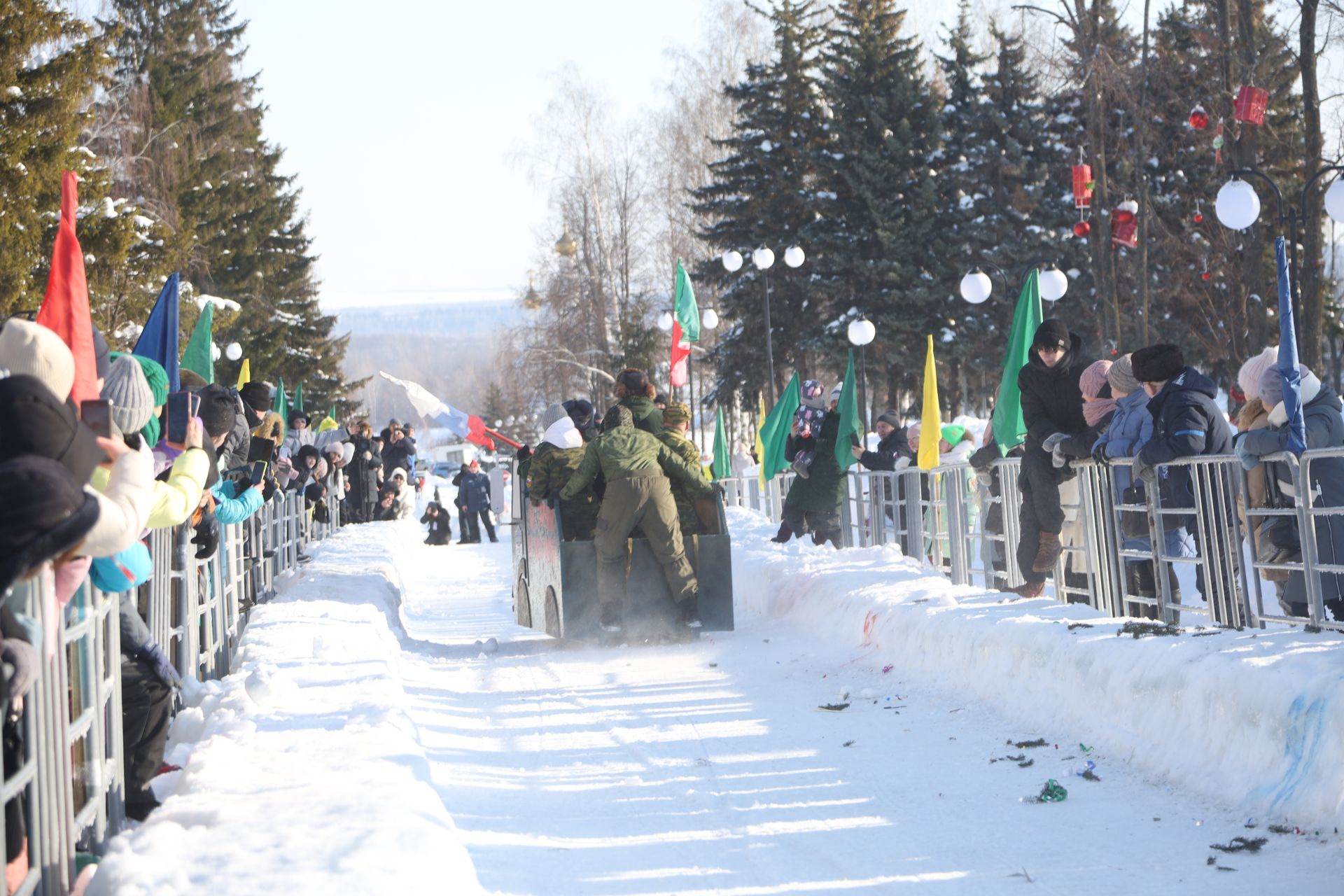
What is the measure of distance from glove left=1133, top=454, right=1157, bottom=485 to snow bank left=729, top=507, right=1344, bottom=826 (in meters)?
0.80

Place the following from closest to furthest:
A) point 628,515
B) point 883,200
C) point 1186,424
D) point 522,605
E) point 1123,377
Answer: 1. point 1186,424
2. point 1123,377
3. point 628,515
4. point 522,605
5. point 883,200

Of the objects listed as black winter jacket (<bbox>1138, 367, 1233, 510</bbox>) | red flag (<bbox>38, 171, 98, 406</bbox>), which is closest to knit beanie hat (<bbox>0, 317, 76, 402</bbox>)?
red flag (<bbox>38, 171, 98, 406</bbox>)

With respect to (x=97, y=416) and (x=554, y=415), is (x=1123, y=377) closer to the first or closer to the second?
(x=554, y=415)

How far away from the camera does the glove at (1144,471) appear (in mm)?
7453

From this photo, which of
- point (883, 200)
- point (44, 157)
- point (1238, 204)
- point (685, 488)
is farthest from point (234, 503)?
point (883, 200)

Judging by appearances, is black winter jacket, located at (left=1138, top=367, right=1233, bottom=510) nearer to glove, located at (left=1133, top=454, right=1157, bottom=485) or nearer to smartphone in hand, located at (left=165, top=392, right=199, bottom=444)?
glove, located at (left=1133, top=454, right=1157, bottom=485)

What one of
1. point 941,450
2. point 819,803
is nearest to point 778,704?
point 819,803

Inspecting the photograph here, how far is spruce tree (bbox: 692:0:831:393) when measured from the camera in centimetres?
3878

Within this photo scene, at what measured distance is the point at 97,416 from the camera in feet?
11.6

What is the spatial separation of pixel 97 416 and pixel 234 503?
129 inches

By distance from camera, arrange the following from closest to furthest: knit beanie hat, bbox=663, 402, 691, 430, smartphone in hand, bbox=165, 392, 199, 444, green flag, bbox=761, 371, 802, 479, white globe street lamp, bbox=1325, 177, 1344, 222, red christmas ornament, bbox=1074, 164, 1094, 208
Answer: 1. smartphone in hand, bbox=165, 392, 199, 444
2. knit beanie hat, bbox=663, 402, 691, 430
3. white globe street lamp, bbox=1325, 177, 1344, 222
4. green flag, bbox=761, 371, 802, 479
5. red christmas ornament, bbox=1074, 164, 1094, 208

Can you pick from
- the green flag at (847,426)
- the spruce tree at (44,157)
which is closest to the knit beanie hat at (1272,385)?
the green flag at (847,426)

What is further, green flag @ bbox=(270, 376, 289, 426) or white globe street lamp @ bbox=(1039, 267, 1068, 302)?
white globe street lamp @ bbox=(1039, 267, 1068, 302)

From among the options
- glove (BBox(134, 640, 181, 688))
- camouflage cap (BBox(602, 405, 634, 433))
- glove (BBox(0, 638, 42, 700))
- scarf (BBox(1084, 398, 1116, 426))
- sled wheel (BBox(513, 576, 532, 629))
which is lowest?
sled wheel (BBox(513, 576, 532, 629))
